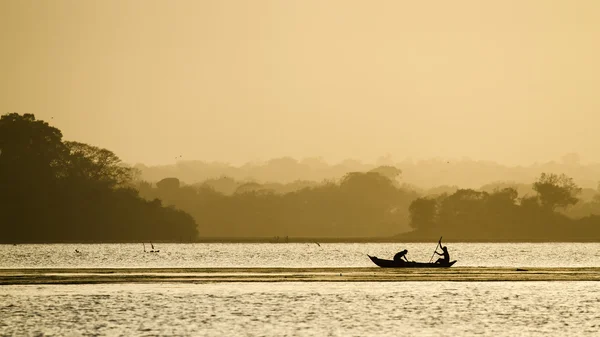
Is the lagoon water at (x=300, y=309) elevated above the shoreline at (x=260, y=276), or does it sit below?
below

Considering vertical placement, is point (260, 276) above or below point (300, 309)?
above

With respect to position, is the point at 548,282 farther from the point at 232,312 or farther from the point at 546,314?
the point at 232,312

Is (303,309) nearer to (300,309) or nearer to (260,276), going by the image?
(300,309)

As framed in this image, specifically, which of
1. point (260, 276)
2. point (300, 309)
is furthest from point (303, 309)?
point (260, 276)

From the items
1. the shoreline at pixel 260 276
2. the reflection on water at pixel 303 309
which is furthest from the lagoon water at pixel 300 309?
the shoreline at pixel 260 276

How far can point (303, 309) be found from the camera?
64812mm

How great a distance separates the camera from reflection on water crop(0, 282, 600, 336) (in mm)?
55875

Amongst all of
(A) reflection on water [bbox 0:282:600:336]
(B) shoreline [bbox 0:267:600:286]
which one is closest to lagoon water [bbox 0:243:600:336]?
(A) reflection on water [bbox 0:282:600:336]

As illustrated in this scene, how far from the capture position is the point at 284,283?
80188 mm

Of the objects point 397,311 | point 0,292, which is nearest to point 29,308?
point 0,292

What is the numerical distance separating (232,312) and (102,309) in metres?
8.20

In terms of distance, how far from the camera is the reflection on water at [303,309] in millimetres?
55875

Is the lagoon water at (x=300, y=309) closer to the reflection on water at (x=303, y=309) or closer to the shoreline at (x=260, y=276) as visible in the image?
the reflection on water at (x=303, y=309)

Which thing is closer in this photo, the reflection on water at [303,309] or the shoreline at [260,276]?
the reflection on water at [303,309]
